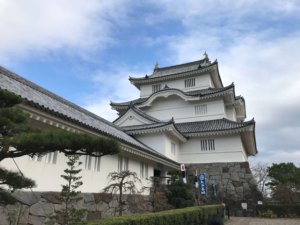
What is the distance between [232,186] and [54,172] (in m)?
13.4

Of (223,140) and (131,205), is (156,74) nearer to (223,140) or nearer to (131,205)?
(223,140)

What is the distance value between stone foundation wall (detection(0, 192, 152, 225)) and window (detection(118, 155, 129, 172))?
3.90ft

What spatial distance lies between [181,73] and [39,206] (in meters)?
18.4

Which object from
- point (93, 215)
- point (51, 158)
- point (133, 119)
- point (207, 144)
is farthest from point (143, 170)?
point (207, 144)

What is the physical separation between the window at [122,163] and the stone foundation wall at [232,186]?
707 centimetres

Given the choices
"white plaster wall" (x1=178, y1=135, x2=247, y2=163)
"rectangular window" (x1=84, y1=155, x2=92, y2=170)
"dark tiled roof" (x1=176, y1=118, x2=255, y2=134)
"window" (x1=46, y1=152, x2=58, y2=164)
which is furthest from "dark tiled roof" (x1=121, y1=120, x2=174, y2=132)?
"window" (x1=46, y1=152, x2=58, y2=164)

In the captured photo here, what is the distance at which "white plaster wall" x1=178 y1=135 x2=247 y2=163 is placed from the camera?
1803 cm

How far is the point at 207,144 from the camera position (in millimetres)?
18938

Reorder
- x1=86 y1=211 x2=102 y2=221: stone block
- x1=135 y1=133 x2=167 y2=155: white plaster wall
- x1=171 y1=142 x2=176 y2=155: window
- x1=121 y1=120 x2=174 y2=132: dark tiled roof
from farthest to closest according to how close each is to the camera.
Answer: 1. x1=171 y1=142 x2=176 y2=155: window
2. x1=135 y1=133 x2=167 y2=155: white plaster wall
3. x1=121 y1=120 x2=174 y2=132: dark tiled roof
4. x1=86 y1=211 x2=102 y2=221: stone block

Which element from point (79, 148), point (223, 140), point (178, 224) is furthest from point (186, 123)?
point (79, 148)

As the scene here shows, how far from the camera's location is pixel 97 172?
32.1ft

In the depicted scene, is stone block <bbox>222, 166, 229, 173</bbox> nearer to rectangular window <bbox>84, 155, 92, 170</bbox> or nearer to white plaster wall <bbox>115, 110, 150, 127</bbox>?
white plaster wall <bbox>115, 110, 150, 127</bbox>

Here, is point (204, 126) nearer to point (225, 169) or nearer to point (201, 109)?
point (201, 109)

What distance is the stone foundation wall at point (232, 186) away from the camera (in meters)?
17.1
